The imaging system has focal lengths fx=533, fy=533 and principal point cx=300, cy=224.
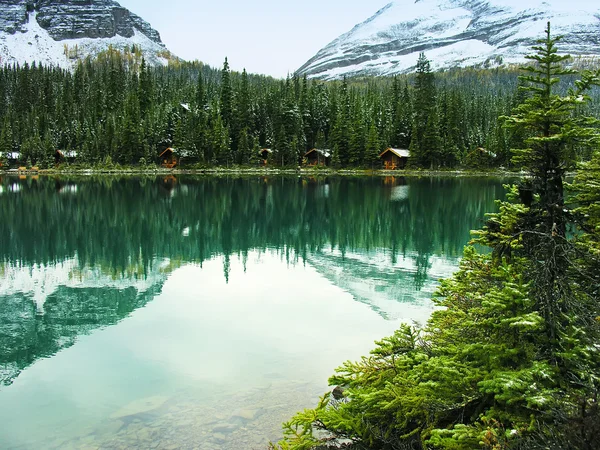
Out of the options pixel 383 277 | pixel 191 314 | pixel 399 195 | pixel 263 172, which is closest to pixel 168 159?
pixel 263 172

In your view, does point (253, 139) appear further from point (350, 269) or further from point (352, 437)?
point (352, 437)

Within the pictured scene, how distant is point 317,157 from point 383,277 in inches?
3194

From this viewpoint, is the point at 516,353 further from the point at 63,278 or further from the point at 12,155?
the point at 12,155

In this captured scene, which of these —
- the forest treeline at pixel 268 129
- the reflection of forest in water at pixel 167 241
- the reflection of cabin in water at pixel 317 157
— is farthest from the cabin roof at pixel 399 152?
the reflection of forest in water at pixel 167 241

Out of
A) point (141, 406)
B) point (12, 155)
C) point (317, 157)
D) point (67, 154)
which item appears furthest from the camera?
point (12, 155)

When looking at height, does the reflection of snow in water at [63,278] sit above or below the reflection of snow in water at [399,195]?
below

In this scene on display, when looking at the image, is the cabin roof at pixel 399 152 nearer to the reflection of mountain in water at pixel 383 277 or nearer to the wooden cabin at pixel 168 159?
the wooden cabin at pixel 168 159

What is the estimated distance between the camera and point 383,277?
18969 mm

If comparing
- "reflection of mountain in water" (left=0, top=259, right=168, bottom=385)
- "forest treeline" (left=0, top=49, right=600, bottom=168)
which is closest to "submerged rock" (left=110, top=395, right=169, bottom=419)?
"reflection of mountain in water" (left=0, top=259, right=168, bottom=385)

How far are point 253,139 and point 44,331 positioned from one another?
8394 centimetres

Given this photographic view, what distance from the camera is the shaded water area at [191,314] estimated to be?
8914 mm

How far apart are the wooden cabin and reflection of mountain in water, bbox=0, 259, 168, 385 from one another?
76909 mm

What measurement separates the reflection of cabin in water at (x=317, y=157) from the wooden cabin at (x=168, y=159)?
2375cm

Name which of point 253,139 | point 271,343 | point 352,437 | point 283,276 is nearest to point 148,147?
point 253,139
